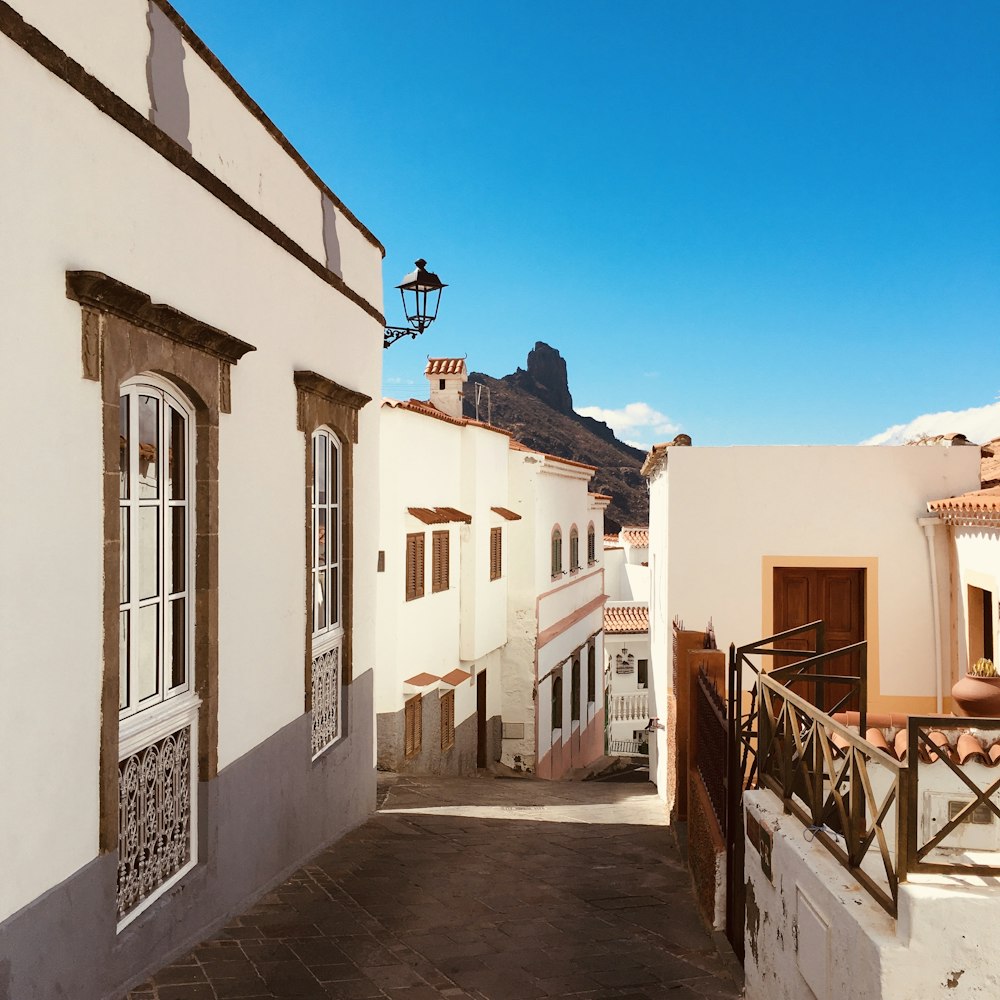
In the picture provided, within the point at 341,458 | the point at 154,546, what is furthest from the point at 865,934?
the point at 341,458

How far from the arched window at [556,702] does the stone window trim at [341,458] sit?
14.3m

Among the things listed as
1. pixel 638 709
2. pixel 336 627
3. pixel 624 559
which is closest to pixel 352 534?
pixel 336 627

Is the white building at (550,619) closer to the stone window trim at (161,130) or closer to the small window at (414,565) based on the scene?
the small window at (414,565)

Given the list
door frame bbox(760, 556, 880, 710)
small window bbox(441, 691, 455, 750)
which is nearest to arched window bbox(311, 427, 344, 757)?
door frame bbox(760, 556, 880, 710)

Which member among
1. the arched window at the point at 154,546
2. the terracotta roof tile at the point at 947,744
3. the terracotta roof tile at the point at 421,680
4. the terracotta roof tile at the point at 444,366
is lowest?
the terracotta roof tile at the point at 421,680

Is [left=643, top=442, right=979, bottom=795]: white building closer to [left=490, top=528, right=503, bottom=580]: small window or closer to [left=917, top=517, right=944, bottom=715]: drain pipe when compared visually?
[left=917, top=517, right=944, bottom=715]: drain pipe

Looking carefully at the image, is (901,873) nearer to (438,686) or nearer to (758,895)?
(758,895)

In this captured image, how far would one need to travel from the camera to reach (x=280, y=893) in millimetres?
6324

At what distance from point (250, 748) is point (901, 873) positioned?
4.29m

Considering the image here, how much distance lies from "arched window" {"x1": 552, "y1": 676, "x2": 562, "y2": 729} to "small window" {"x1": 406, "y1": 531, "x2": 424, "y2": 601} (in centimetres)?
806

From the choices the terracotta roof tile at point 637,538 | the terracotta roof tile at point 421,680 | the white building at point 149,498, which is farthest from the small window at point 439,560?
the terracotta roof tile at point 637,538

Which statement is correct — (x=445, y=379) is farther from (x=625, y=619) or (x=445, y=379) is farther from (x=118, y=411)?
(x=118, y=411)

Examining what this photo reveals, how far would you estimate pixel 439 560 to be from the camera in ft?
53.0

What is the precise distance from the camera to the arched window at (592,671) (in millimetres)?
27212
